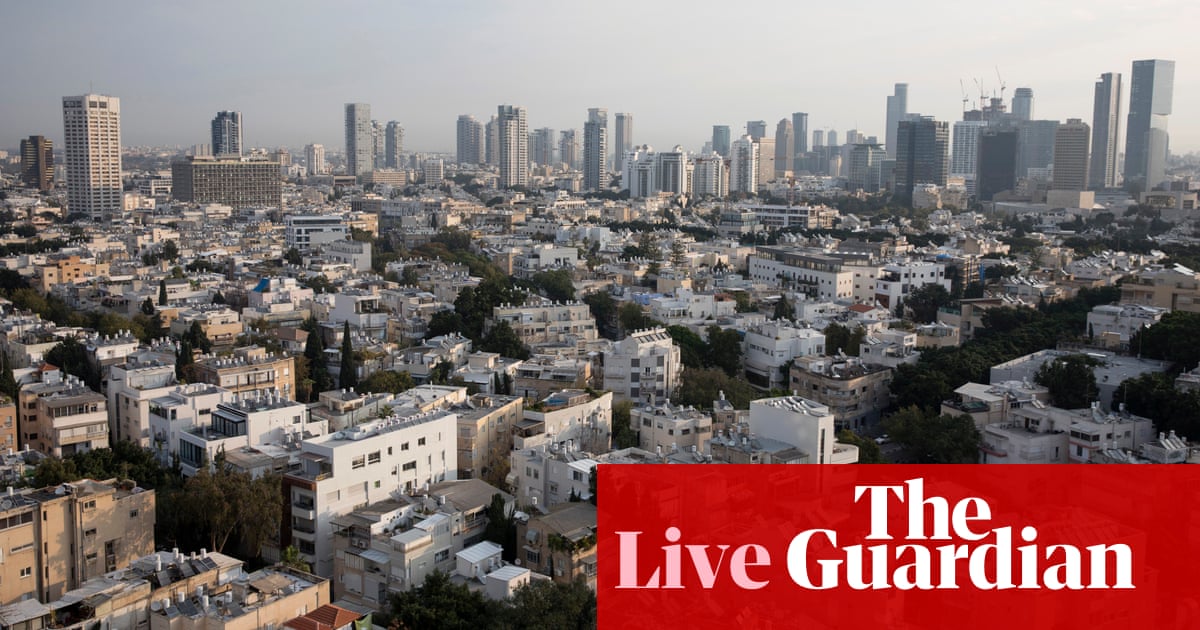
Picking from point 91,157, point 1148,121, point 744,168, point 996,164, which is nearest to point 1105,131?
point 1148,121

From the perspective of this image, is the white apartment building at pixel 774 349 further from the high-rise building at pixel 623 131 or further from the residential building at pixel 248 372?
the high-rise building at pixel 623 131

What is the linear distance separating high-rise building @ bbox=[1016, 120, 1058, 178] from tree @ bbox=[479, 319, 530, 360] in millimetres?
38481

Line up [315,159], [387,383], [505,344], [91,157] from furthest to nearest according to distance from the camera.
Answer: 1. [315,159]
2. [91,157]
3. [505,344]
4. [387,383]

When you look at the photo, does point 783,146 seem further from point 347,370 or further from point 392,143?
point 347,370

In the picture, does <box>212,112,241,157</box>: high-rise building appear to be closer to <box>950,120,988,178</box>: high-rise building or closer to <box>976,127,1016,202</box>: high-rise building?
<box>976,127,1016,202</box>: high-rise building

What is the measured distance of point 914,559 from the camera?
3719mm

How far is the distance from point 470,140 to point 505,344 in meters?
46.5

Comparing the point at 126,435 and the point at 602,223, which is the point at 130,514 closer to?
the point at 126,435

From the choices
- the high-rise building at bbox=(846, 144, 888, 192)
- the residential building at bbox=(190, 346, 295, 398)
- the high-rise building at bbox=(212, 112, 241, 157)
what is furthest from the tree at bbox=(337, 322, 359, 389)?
the high-rise building at bbox=(212, 112, 241, 157)

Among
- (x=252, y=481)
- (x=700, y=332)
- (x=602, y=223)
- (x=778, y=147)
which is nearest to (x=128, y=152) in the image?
(x=778, y=147)

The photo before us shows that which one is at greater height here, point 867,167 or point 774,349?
point 867,167

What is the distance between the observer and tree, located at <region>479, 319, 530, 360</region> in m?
8.98

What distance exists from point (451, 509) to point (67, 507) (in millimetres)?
1536

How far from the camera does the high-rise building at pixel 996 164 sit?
120 feet
